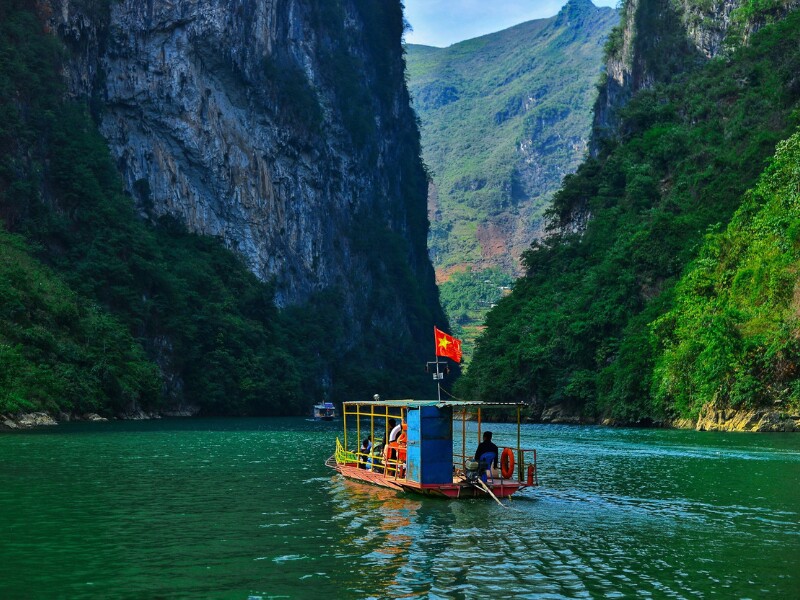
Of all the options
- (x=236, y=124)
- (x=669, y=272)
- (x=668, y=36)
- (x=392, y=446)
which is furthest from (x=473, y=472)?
(x=668, y=36)

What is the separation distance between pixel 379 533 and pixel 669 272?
67.8m

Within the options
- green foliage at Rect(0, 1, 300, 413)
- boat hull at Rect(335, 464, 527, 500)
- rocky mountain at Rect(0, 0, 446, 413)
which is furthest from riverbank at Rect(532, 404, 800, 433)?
rocky mountain at Rect(0, 0, 446, 413)

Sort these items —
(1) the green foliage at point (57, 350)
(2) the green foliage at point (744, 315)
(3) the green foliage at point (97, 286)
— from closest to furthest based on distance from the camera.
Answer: (2) the green foliage at point (744, 315) → (1) the green foliage at point (57, 350) → (3) the green foliage at point (97, 286)

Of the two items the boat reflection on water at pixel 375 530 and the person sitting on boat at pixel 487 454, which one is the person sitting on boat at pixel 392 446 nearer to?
the boat reflection on water at pixel 375 530

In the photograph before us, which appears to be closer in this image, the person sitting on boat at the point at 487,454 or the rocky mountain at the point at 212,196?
the person sitting on boat at the point at 487,454

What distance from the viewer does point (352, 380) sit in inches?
5591

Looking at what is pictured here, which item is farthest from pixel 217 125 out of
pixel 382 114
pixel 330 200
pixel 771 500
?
pixel 771 500

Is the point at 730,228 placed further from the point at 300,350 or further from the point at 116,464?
the point at 300,350

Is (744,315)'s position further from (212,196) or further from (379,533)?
(212,196)

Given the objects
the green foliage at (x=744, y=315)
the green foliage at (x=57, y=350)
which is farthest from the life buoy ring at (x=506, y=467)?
the green foliage at (x=57, y=350)

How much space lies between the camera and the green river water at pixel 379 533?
57.8 ft

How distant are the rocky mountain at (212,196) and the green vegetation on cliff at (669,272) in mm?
31819

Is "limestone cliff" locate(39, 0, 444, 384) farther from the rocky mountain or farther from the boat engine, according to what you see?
the boat engine

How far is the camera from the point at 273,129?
5305 inches
